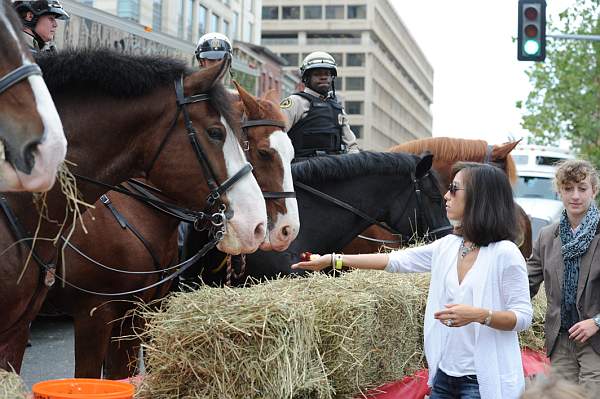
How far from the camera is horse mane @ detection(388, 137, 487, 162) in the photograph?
332 inches

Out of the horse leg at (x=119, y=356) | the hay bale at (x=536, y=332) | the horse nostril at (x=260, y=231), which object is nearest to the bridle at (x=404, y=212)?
the hay bale at (x=536, y=332)

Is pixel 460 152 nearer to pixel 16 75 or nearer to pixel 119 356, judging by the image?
pixel 119 356

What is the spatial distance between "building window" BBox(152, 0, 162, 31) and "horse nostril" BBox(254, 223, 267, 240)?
35.5 metres

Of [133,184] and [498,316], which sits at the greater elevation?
[133,184]

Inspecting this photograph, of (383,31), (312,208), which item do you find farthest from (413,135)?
(312,208)

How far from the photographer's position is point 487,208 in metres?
4.34

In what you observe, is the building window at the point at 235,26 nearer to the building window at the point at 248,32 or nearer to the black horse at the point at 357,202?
the building window at the point at 248,32

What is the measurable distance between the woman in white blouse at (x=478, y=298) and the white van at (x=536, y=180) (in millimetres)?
17131

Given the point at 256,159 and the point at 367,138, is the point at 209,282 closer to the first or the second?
the point at 256,159

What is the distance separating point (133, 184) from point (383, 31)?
112582 millimetres

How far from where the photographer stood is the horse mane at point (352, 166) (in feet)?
22.4

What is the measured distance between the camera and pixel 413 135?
143125mm

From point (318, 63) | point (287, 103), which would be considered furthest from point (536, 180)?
point (287, 103)

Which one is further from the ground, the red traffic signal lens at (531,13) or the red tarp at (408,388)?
the red traffic signal lens at (531,13)
